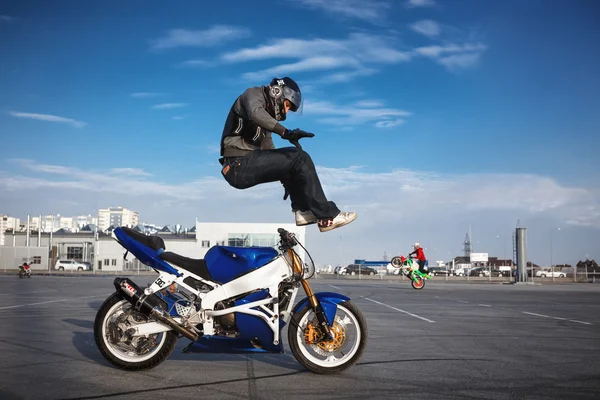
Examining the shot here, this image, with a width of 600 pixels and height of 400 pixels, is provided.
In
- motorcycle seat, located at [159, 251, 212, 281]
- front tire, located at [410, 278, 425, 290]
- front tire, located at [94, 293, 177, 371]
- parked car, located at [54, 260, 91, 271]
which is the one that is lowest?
parked car, located at [54, 260, 91, 271]

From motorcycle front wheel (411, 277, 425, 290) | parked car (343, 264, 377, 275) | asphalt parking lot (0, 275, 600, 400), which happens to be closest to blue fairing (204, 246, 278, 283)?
asphalt parking lot (0, 275, 600, 400)

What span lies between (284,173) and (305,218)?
0.48 metres

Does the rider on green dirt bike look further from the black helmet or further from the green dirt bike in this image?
the black helmet

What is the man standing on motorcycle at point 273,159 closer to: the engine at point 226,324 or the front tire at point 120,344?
the engine at point 226,324

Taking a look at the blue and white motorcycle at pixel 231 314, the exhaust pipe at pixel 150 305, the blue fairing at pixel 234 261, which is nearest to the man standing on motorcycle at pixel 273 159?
the blue and white motorcycle at pixel 231 314

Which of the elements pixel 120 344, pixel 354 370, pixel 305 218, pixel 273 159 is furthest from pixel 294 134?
pixel 120 344

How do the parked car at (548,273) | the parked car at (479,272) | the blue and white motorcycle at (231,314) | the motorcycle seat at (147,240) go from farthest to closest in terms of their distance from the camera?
the parked car at (548,273) < the parked car at (479,272) < the motorcycle seat at (147,240) < the blue and white motorcycle at (231,314)

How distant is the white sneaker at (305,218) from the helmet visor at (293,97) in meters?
0.95

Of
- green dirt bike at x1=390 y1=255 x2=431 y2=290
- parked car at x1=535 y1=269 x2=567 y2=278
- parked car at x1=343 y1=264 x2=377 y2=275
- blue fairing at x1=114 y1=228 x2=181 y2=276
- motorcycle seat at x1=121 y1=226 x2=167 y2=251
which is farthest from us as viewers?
parked car at x1=535 y1=269 x2=567 y2=278

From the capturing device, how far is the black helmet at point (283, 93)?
5043 millimetres

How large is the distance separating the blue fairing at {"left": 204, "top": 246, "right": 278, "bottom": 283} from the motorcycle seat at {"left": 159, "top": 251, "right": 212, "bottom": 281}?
48mm

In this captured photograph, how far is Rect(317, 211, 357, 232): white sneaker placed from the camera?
512 cm

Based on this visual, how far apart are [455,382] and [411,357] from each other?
1287 millimetres

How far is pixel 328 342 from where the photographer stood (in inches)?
199
